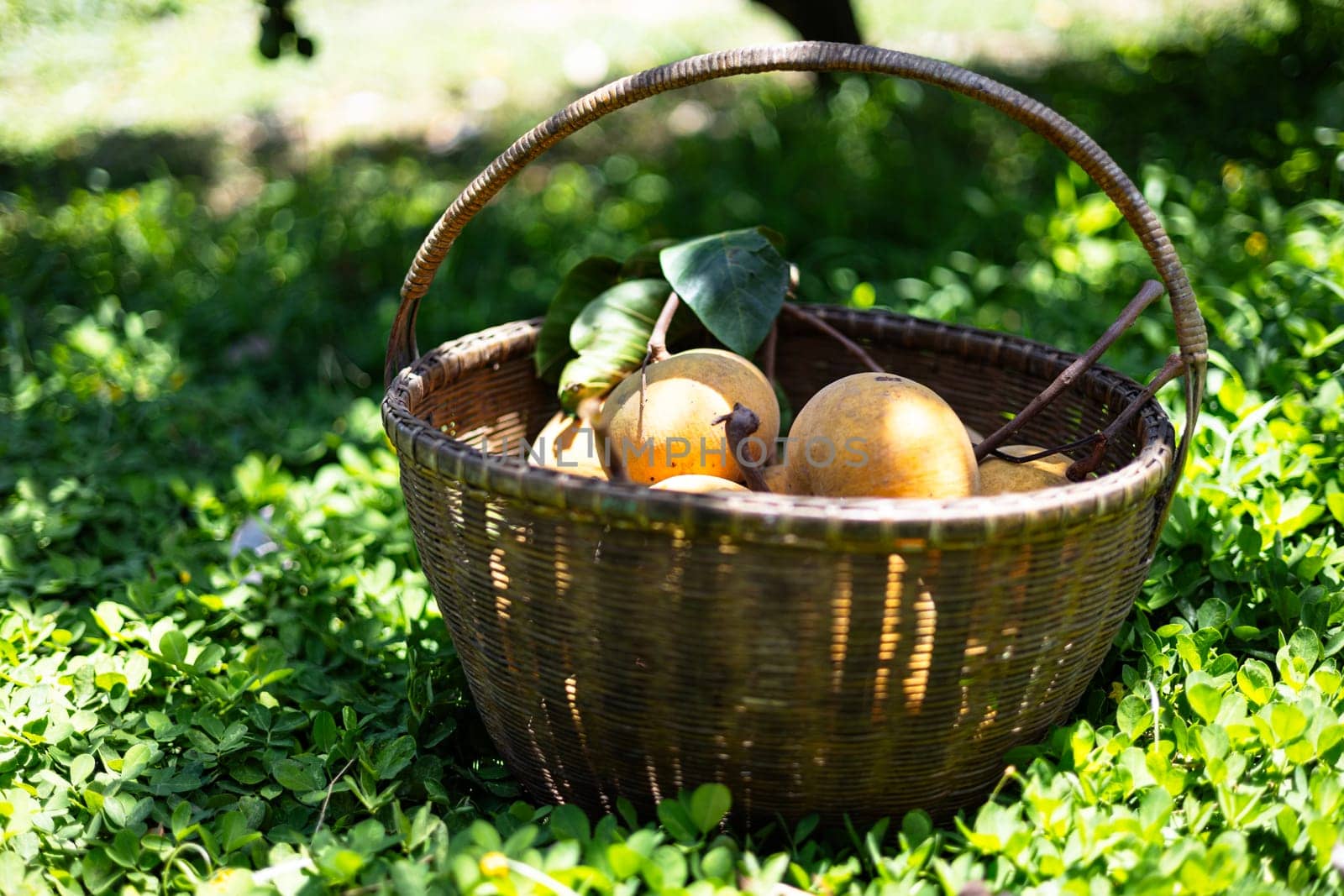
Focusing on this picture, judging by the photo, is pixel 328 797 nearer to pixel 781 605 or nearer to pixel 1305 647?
pixel 781 605

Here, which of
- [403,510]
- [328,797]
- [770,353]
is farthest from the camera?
[403,510]

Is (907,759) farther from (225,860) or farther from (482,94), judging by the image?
(482,94)

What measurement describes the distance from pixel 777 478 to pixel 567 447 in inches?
16.0

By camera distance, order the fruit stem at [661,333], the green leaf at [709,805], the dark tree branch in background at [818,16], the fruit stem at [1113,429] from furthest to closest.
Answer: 1. the dark tree branch in background at [818,16]
2. the fruit stem at [661,333]
3. the fruit stem at [1113,429]
4. the green leaf at [709,805]

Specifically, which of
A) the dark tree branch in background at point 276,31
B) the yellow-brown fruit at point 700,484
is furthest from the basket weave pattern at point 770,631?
the dark tree branch in background at point 276,31

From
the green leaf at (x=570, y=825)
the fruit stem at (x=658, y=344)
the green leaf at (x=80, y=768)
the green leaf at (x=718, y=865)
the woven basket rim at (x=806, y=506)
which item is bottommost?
the green leaf at (x=80, y=768)

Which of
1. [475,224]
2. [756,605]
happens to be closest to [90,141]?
[475,224]

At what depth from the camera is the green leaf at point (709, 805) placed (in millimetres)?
1386

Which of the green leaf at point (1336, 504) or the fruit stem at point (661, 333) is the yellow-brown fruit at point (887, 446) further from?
the green leaf at point (1336, 504)

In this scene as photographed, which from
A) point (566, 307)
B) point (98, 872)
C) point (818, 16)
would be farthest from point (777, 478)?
point (818, 16)

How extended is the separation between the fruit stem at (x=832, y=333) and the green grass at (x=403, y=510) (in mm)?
597

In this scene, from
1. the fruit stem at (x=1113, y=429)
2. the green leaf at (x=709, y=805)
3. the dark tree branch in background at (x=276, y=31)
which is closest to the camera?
the green leaf at (x=709, y=805)

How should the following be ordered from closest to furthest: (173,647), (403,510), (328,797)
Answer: (328,797) → (173,647) → (403,510)

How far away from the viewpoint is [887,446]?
5.03 ft
